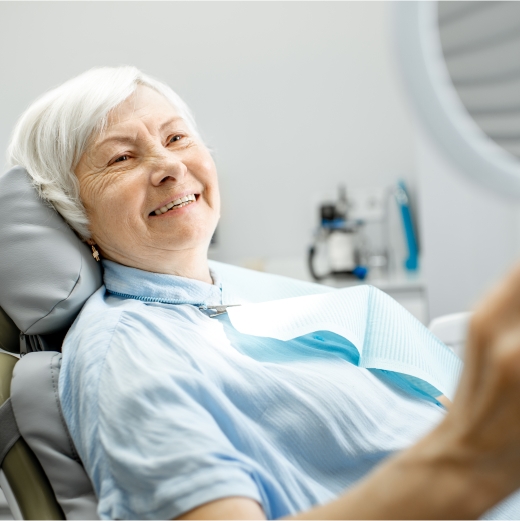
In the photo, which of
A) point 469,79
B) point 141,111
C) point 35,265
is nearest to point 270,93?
point 141,111

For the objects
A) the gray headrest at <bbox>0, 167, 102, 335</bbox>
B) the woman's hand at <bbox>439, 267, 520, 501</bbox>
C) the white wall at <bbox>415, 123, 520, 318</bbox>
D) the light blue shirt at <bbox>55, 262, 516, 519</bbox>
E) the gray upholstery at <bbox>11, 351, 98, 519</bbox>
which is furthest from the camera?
the white wall at <bbox>415, 123, 520, 318</bbox>

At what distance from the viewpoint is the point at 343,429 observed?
0.86 metres

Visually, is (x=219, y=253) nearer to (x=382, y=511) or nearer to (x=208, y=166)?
(x=208, y=166)

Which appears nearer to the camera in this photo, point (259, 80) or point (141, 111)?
point (141, 111)

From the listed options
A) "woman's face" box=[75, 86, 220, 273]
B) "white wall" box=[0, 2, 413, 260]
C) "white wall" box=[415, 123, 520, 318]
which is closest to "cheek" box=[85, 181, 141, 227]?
"woman's face" box=[75, 86, 220, 273]

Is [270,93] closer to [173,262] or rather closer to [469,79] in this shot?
[173,262]

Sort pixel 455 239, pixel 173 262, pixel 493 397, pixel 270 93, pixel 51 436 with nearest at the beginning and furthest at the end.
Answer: pixel 493 397
pixel 51 436
pixel 173 262
pixel 455 239
pixel 270 93

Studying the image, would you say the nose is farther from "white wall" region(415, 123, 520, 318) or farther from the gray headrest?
"white wall" region(415, 123, 520, 318)

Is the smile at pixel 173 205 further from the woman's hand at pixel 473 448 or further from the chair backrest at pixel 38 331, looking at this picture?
the woman's hand at pixel 473 448

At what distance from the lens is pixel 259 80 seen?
3.06 meters

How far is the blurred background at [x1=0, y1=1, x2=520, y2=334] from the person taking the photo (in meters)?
3.01

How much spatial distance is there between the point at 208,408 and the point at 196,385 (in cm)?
3

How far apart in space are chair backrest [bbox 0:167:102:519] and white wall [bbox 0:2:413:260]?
2.02 m

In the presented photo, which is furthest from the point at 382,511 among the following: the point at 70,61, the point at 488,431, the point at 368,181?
the point at 70,61
